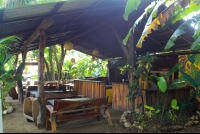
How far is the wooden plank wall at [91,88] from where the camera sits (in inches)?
210

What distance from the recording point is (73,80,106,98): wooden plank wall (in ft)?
17.5

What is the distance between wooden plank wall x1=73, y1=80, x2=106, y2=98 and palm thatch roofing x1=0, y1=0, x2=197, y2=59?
2.11 metres

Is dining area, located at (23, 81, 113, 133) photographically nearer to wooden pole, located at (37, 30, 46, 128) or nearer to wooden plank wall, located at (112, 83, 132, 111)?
wooden pole, located at (37, 30, 46, 128)

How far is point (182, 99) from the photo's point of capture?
563 cm

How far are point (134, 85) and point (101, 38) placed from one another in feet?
13.2

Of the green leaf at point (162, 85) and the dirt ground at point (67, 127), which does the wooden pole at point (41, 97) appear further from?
the green leaf at point (162, 85)

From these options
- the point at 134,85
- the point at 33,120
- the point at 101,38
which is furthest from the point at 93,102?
the point at 101,38

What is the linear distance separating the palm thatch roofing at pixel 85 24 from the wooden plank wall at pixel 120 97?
2406 millimetres

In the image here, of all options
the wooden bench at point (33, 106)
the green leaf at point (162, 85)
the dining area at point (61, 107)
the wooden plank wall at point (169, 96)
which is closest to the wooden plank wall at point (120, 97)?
the wooden plank wall at point (169, 96)

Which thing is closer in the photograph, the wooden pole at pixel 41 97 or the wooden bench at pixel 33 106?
the wooden pole at pixel 41 97

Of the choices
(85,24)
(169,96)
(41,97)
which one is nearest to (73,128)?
(41,97)

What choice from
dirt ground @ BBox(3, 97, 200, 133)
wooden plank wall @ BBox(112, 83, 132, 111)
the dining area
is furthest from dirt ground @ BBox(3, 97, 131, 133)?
wooden plank wall @ BBox(112, 83, 132, 111)

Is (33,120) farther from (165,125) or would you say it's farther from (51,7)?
(165,125)

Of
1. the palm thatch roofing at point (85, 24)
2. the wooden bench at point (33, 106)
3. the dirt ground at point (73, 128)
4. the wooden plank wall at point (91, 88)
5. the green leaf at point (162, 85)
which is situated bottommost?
the dirt ground at point (73, 128)
